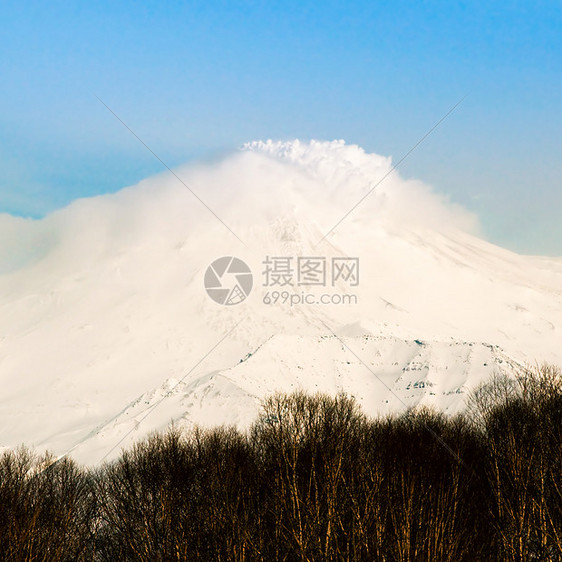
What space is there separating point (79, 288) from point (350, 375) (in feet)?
235

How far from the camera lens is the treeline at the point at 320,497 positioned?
1105 centimetres

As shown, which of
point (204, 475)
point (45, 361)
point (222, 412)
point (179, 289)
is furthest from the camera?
point (179, 289)

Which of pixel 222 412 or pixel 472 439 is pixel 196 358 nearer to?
pixel 222 412

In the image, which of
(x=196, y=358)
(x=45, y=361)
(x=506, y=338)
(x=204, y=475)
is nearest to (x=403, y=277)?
(x=506, y=338)

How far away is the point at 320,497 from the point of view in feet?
46.8

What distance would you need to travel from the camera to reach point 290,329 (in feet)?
274

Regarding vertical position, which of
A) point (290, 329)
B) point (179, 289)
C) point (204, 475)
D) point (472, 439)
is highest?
point (179, 289)

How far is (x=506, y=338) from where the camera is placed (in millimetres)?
89438

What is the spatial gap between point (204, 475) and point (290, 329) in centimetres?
6280

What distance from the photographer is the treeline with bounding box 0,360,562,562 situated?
1105 centimetres

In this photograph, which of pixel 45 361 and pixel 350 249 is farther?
pixel 350 249

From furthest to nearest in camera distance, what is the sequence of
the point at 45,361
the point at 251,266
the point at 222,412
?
the point at 251,266 < the point at 45,361 < the point at 222,412

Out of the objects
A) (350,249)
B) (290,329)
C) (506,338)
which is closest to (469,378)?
(290,329)

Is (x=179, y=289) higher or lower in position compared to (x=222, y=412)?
higher
